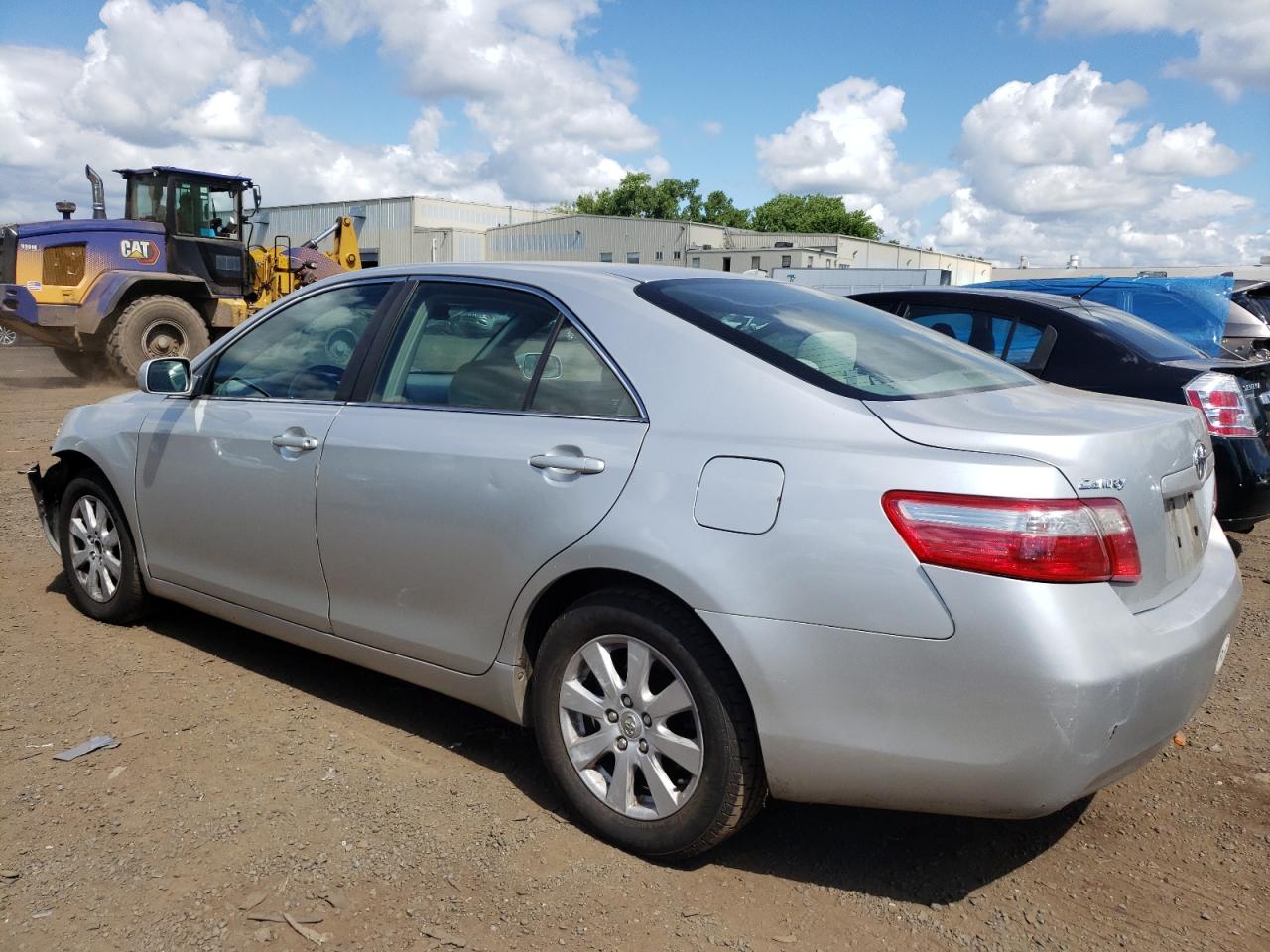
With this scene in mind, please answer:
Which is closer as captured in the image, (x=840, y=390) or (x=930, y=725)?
(x=930, y=725)

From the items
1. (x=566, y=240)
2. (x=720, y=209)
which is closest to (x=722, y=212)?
(x=720, y=209)

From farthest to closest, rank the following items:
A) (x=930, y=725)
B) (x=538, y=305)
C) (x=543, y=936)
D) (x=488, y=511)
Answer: (x=538, y=305)
(x=488, y=511)
(x=543, y=936)
(x=930, y=725)

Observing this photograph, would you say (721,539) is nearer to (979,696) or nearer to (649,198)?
(979,696)

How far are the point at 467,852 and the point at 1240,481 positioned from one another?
14.6ft

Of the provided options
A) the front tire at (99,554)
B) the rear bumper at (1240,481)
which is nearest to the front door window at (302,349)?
the front tire at (99,554)

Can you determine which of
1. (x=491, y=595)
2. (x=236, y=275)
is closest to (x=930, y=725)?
→ (x=491, y=595)

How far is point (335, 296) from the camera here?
3.84 meters

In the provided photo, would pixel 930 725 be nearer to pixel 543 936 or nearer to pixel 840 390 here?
pixel 840 390

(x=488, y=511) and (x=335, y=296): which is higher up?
(x=335, y=296)

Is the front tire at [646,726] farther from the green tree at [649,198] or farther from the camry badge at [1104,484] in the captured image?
the green tree at [649,198]

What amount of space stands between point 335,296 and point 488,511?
52.2 inches

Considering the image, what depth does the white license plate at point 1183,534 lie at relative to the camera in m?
2.61

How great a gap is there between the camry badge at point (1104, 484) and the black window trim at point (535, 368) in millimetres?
1095

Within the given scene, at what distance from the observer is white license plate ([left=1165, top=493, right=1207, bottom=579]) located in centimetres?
261
